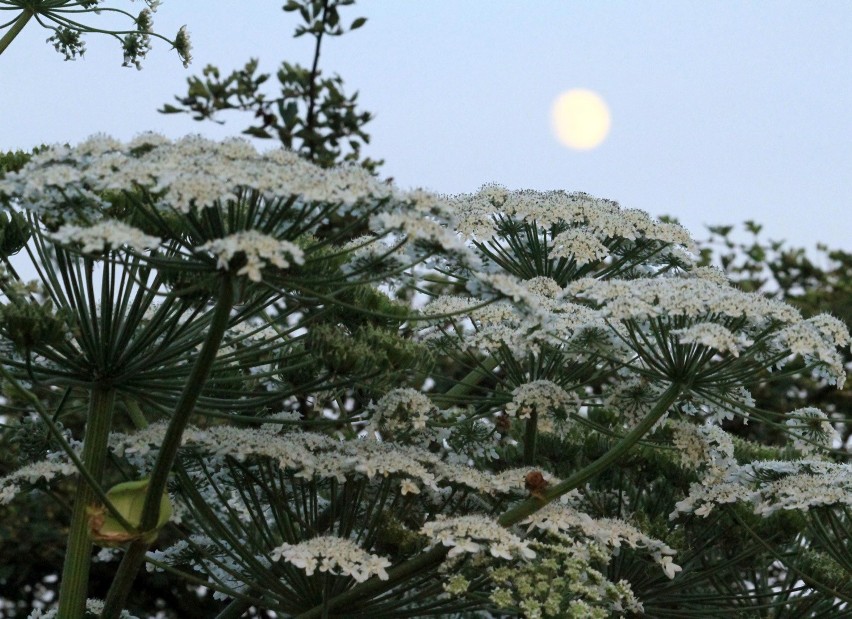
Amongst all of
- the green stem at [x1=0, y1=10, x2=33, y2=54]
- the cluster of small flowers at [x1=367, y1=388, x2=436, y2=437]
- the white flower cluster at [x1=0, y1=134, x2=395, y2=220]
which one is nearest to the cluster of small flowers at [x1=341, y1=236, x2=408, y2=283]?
the white flower cluster at [x1=0, y1=134, x2=395, y2=220]

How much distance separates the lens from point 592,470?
6.63m

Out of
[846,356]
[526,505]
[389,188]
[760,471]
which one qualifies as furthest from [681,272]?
[846,356]

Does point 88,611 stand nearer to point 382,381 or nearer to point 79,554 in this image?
point 79,554

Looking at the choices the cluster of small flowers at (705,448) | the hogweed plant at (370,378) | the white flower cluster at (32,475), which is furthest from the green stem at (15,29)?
the cluster of small flowers at (705,448)

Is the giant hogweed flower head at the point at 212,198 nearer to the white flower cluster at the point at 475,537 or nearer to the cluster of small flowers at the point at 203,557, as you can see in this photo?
the white flower cluster at the point at 475,537

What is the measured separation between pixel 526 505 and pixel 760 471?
210 centimetres

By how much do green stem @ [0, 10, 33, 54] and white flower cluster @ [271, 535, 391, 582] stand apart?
13.5 feet

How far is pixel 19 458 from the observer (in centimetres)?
805

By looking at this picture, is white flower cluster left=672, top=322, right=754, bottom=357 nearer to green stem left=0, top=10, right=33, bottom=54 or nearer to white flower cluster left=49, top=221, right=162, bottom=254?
white flower cluster left=49, top=221, right=162, bottom=254

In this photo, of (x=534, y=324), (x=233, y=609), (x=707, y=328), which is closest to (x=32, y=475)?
(x=233, y=609)

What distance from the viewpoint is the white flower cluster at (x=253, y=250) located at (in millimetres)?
5029

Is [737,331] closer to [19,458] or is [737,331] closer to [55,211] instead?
[55,211]

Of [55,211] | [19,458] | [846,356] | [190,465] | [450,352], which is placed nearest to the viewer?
[55,211]

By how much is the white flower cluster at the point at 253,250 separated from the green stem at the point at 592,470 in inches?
92.6
